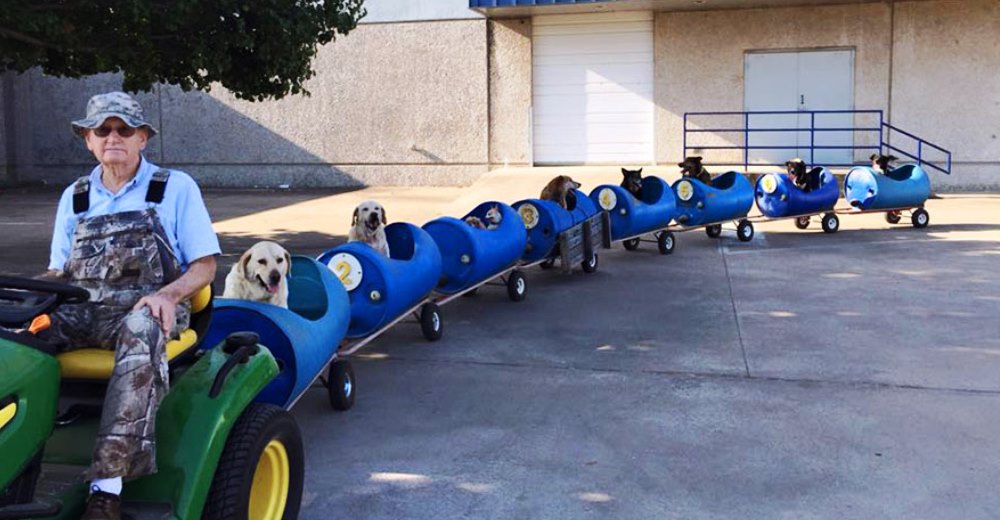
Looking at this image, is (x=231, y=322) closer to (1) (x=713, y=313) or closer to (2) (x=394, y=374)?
(2) (x=394, y=374)

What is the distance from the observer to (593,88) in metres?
22.4

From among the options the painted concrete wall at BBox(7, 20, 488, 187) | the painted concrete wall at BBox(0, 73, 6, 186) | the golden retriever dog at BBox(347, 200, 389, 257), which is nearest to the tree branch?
the golden retriever dog at BBox(347, 200, 389, 257)

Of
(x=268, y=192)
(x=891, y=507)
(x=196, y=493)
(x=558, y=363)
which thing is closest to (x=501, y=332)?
(x=558, y=363)

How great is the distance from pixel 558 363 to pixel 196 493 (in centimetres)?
410

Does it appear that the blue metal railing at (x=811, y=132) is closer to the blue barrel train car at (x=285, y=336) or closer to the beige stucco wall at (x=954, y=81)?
the beige stucco wall at (x=954, y=81)

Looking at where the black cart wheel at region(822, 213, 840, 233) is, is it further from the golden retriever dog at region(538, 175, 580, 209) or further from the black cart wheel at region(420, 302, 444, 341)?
the black cart wheel at region(420, 302, 444, 341)

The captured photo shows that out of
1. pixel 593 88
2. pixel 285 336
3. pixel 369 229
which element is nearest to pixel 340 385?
pixel 285 336

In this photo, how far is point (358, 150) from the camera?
936 inches

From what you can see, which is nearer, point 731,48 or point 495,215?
point 495,215

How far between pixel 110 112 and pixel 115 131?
0.09 metres

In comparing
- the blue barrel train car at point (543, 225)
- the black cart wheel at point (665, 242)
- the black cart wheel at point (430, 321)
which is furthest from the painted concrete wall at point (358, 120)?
the black cart wheel at point (430, 321)

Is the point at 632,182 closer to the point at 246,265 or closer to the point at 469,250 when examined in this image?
the point at 469,250

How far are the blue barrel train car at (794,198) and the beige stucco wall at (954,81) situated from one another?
792cm

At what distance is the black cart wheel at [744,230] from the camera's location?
13539mm
